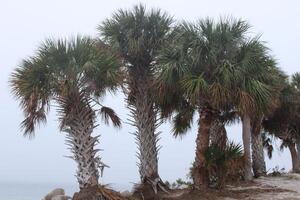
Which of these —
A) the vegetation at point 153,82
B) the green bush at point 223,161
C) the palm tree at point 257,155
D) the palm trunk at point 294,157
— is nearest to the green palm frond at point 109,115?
the vegetation at point 153,82

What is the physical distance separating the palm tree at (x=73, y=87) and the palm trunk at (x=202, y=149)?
11.3 feet

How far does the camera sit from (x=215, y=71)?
1559 centimetres

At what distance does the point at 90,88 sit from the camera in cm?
1457

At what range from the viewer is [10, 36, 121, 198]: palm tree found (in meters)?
14.2

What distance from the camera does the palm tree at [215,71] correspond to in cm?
1516

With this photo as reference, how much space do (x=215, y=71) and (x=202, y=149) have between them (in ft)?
8.86

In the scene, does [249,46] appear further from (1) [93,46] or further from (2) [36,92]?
(2) [36,92]

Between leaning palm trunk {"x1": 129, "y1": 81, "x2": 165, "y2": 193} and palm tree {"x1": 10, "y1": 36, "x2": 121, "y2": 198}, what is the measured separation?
286cm

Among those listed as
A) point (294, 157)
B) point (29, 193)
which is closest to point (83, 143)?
point (294, 157)

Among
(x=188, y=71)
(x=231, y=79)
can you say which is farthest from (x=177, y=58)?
(x=231, y=79)

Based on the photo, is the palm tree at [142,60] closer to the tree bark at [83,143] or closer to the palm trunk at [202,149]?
the palm trunk at [202,149]

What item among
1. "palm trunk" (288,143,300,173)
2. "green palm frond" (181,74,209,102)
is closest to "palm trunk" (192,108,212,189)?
"green palm frond" (181,74,209,102)

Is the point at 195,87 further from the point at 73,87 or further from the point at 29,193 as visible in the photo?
the point at 29,193

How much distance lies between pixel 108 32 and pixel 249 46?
5.33m
